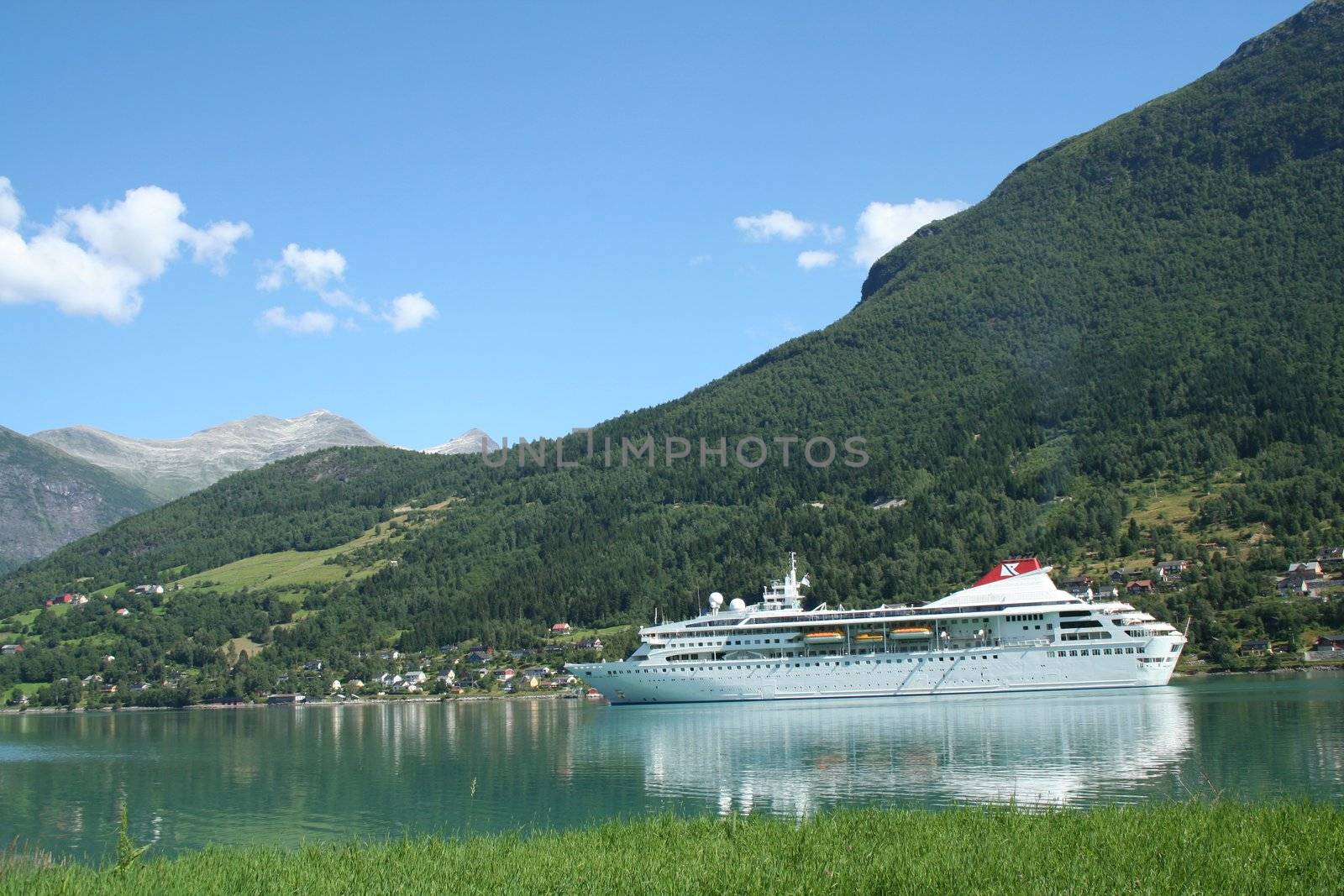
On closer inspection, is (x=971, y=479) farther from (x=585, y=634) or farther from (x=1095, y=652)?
(x=1095, y=652)

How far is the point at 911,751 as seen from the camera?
44.0 m

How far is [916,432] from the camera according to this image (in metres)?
161

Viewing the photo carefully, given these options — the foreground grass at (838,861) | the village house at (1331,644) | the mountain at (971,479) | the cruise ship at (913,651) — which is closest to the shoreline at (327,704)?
the mountain at (971,479)

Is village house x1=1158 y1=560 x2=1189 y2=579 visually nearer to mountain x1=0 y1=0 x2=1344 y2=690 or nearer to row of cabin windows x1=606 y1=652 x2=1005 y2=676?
mountain x1=0 y1=0 x2=1344 y2=690

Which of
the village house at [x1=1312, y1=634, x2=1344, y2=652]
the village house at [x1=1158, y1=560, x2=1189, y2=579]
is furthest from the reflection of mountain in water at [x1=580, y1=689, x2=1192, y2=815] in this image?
the village house at [x1=1158, y1=560, x2=1189, y2=579]

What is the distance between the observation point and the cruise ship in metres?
76.4

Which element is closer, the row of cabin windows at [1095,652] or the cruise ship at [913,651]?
the row of cabin windows at [1095,652]

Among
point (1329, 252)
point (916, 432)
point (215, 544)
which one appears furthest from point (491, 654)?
point (1329, 252)

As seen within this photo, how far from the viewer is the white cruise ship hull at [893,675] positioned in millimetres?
76000

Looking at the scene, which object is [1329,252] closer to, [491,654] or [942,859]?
[491,654]

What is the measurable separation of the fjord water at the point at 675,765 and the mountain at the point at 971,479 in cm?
3993

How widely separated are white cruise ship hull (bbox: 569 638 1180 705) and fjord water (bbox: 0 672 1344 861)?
300 cm

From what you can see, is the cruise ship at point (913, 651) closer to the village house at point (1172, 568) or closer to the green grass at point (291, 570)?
the village house at point (1172, 568)

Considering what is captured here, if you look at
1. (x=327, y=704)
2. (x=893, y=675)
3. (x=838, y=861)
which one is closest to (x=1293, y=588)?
(x=893, y=675)
